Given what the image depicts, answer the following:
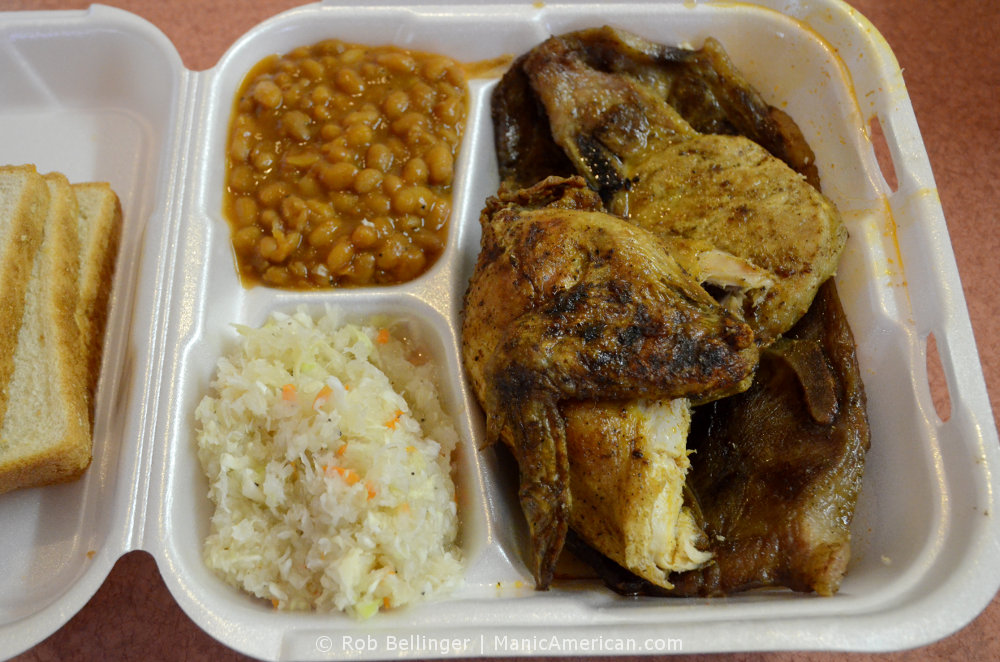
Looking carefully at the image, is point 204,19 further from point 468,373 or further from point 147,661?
point 147,661

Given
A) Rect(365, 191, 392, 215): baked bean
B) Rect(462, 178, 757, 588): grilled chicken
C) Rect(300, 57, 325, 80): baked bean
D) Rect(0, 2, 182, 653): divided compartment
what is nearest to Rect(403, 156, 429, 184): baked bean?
Rect(365, 191, 392, 215): baked bean

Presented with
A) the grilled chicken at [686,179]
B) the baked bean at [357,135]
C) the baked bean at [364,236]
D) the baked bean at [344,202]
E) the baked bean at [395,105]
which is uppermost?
the grilled chicken at [686,179]

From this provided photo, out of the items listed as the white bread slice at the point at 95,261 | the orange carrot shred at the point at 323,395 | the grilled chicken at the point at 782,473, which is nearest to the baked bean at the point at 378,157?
the orange carrot shred at the point at 323,395

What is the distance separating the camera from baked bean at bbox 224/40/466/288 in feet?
7.65

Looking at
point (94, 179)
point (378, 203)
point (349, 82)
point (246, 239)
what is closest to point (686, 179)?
point (378, 203)

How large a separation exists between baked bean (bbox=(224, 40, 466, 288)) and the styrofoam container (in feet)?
0.23

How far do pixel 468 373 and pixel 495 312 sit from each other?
265mm

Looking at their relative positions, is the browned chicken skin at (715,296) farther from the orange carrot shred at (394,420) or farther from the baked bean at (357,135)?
the baked bean at (357,135)

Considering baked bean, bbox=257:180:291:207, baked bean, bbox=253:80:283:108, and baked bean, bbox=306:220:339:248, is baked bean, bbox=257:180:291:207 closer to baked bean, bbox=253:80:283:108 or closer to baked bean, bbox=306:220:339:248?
baked bean, bbox=306:220:339:248

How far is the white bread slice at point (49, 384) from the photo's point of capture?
2.04 m

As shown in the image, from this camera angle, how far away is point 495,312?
1919mm

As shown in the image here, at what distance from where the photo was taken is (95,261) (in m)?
2.43

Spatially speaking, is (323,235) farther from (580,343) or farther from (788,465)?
(788,465)

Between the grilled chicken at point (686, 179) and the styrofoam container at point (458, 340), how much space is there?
219mm
